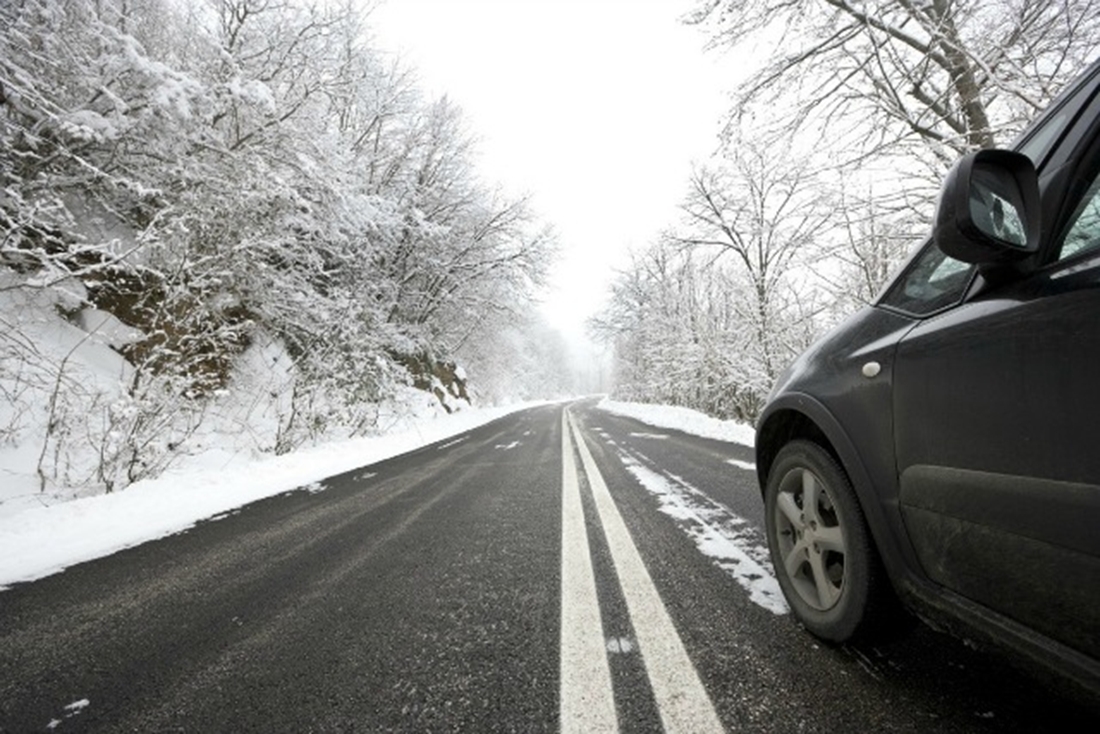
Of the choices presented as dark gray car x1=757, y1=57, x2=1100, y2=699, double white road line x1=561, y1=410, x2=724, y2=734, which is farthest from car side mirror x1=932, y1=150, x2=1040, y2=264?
double white road line x1=561, y1=410, x2=724, y2=734

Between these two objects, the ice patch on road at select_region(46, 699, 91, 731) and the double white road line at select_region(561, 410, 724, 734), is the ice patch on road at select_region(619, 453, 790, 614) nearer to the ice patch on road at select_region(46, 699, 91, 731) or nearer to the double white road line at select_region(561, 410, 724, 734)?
the double white road line at select_region(561, 410, 724, 734)

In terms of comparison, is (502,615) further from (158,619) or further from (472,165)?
(472,165)

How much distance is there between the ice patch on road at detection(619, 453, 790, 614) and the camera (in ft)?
6.74

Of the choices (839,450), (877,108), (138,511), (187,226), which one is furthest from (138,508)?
(877,108)

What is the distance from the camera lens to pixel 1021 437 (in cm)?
98

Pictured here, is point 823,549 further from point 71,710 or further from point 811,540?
point 71,710

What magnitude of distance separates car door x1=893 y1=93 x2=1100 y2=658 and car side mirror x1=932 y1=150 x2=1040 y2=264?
82 mm

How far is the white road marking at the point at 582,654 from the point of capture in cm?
124

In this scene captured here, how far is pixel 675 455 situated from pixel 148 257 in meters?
8.89

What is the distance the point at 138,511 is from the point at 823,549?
528 centimetres

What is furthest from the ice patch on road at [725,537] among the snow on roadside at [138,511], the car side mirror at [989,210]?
the snow on roadside at [138,511]

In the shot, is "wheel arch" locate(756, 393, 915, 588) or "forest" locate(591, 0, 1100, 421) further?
"forest" locate(591, 0, 1100, 421)

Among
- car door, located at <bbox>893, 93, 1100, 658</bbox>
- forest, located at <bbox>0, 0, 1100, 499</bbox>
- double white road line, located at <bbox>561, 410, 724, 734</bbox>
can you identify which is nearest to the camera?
car door, located at <bbox>893, 93, 1100, 658</bbox>

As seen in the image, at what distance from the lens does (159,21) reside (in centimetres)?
801
